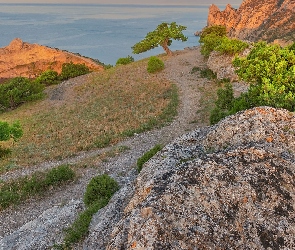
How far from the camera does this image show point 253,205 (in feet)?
24.7

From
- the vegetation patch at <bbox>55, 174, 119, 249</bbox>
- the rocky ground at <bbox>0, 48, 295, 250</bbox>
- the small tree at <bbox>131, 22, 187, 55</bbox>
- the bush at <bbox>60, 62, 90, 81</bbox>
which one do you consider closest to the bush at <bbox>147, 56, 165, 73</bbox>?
the small tree at <bbox>131, 22, 187, 55</bbox>

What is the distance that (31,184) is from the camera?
59.5 feet

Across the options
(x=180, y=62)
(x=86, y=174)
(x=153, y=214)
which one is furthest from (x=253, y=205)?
(x=180, y=62)

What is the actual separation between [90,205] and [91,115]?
2248 centimetres

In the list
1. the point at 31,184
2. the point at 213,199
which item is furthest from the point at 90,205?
the point at 213,199

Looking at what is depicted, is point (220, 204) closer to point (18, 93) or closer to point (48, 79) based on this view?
point (18, 93)

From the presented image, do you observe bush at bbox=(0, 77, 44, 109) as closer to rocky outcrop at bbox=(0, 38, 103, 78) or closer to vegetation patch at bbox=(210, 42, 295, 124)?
vegetation patch at bbox=(210, 42, 295, 124)

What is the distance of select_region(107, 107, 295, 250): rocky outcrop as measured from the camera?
6625mm

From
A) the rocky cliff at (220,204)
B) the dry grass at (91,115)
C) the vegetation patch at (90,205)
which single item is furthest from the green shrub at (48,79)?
the rocky cliff at (220,204)

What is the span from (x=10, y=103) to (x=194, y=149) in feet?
147

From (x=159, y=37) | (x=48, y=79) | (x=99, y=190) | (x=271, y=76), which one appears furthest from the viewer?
(x=48, y=79)

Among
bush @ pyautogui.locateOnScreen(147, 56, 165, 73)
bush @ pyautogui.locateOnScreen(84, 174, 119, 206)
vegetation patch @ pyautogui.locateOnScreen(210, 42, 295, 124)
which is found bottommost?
bush @ pyautogui.locateOnScreen(84, 174, 119, 206)

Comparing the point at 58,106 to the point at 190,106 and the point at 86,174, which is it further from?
the point at 86,174

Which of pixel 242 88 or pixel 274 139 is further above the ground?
pixel 274 139
